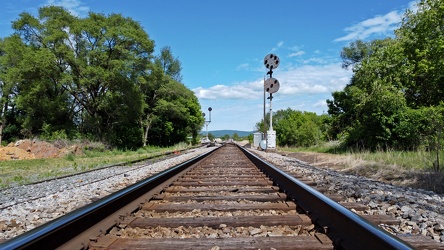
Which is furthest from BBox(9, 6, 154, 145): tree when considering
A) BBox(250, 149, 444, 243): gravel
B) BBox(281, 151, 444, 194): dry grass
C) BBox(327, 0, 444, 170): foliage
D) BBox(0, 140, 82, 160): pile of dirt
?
BBox(250, 149, 444, 243): gravel

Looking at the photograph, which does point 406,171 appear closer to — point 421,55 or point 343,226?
point 343,226

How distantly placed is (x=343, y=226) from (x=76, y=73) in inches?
1381

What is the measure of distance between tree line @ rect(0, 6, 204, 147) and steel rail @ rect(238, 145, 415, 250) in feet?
104

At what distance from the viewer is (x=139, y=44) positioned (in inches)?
1457

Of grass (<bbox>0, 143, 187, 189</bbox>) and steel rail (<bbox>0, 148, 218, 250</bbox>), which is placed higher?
steel rail (<bbox>0, 148, 218, 250</bbox>)

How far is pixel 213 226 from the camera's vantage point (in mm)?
3215

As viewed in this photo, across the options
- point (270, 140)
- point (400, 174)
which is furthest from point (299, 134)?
point (400, 174)

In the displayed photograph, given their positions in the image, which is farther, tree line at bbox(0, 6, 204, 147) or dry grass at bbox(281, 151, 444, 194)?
tree line at bbox(0, 6, 204, 147)

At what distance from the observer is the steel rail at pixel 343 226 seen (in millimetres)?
2080

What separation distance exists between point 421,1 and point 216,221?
21.3m

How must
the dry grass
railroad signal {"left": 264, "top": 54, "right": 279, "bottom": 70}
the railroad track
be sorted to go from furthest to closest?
railroad signal {"left": 264, "top": 54, "right": 279, "bottom": 70} → the dry grass → the railroad track

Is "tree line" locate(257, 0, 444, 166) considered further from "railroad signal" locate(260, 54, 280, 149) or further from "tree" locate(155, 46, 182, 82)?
"tree" locate(155, 46, 182, 82)

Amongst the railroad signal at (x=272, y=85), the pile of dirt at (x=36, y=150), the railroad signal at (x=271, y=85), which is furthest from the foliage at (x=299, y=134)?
the pile of dirt at (x=36, y=150)

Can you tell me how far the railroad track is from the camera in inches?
95.1
